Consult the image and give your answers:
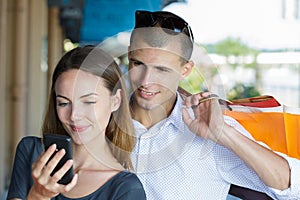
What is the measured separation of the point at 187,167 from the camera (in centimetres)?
107

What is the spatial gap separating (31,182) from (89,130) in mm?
170

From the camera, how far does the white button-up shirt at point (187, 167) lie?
3.35 feet

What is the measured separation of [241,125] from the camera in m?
1.10

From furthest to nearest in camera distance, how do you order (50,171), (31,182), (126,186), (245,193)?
1. (245,193)
2. (31,182)
3. (126,186)
4. (50,171)

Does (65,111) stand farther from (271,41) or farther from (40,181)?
(271,41)

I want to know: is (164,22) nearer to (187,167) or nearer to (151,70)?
(151,70)

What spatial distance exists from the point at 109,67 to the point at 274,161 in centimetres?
36

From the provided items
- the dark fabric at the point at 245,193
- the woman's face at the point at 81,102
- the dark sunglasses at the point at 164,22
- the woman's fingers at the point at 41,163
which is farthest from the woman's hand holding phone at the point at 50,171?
the dark fabric at the point at 245,193

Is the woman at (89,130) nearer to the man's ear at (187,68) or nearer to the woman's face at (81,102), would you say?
the woman's face at (81,102)

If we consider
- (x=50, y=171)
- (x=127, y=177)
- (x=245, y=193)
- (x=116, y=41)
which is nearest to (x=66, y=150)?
(x=50, y=171)

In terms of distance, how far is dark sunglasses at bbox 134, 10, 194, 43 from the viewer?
0.99m

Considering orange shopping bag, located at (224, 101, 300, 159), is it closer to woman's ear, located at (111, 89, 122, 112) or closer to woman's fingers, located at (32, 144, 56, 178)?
woman's ear, located at (111, 89, 122, 112)

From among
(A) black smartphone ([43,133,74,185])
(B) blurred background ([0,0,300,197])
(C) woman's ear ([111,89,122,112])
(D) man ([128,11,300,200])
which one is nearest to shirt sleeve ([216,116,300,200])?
(D) man ([128,11,300,200])

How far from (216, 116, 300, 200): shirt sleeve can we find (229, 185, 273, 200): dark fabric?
0.04 feet
